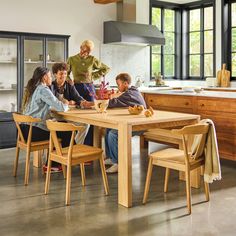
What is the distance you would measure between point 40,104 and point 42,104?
0.07ft

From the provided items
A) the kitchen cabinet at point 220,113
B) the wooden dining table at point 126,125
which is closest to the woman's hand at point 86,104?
the wooden dining table at point 126,125

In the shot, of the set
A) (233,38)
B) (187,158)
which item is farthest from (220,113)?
(233,38)

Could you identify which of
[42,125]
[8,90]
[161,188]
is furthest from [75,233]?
[8,90]

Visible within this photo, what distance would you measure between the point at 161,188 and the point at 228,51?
504 centimetres

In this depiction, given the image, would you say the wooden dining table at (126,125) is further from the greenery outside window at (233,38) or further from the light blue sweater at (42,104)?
the greenery outside window at (233,38)

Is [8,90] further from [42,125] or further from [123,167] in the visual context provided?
[123,167]

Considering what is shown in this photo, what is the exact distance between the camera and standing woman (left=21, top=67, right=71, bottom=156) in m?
4.21

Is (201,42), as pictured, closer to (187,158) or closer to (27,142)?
(27,142)

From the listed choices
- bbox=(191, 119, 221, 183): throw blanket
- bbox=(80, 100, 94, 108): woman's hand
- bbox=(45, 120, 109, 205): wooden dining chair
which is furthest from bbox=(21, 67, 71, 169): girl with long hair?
bbox=(191, 119, 221, 183): throw blanket

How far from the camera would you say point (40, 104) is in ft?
14.1

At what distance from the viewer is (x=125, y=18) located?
8078mm

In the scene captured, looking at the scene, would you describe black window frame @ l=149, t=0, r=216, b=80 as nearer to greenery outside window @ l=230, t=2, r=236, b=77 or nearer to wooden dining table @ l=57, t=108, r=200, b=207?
greenery outside window @ l=230, t=2, r=236, b=77

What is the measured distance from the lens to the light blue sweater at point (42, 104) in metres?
4.20

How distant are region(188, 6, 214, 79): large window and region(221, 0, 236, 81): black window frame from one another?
36 centimetres
